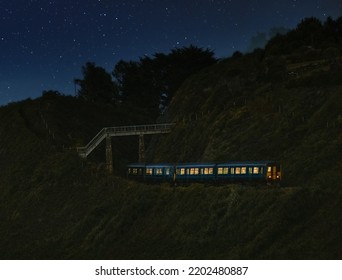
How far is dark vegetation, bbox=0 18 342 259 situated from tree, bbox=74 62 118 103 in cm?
1283

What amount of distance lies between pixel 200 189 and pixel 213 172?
296 cm

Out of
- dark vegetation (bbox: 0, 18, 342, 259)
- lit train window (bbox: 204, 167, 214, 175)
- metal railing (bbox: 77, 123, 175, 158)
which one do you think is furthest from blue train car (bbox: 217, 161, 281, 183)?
metal railing (bbox: 77, 123, 175, 158)

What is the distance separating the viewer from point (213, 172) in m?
67.9

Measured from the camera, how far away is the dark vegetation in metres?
54.1

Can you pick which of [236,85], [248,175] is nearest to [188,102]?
[236,85]

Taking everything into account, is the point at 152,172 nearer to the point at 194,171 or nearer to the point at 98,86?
the point at 194,171

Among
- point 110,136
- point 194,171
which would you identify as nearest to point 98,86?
point 110,136

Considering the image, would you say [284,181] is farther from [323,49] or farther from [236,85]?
[323,49]

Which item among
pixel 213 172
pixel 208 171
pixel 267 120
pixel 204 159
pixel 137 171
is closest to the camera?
pixel 213 172

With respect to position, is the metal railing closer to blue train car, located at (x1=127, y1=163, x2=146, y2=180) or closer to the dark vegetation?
the dark vegetation

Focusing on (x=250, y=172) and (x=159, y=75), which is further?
(x=159, y=75)

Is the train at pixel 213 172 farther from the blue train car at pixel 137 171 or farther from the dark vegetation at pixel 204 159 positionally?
the dark vegetation at pixel 204 159

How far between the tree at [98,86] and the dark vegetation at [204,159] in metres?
12.8

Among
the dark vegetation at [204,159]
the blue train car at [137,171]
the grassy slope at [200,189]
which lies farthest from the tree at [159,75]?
the blue train car at [137,171]
